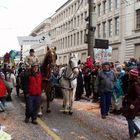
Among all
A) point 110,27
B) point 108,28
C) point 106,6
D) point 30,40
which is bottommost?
point 30,40

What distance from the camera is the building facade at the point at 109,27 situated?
46.5 metres

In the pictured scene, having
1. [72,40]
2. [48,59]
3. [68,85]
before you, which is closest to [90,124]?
[68,85]

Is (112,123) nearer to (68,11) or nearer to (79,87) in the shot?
(79,87)

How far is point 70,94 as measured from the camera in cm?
1402

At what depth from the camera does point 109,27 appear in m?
55.8

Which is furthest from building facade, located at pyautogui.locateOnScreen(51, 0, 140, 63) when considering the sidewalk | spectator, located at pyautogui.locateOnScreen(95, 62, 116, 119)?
spectator, located at pyautogui.locateOnScreen(95, 62, 116, 119)

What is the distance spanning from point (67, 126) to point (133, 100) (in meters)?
2.42

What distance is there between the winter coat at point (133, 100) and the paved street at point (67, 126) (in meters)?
0.72

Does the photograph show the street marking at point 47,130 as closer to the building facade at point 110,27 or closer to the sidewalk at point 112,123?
the sidewalk at point 112,123

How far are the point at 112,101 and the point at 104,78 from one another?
1515 mm

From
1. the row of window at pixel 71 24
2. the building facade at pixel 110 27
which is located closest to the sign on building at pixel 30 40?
the building facade at pixel 110 27

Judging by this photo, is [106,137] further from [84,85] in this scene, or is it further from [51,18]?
[51,18]

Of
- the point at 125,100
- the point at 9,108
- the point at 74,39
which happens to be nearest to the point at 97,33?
the point at 74,39

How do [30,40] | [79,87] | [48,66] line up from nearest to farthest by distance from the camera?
[48,66] → [79,87] → [30,40]
